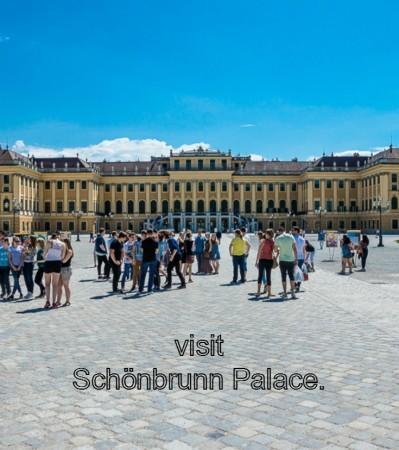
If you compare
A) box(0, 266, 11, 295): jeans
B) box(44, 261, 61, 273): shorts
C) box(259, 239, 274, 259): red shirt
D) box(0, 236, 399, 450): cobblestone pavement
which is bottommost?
box(0, 236, 399, 450): cobblestone pavement

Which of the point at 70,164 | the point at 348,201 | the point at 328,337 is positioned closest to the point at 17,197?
the point at 70,164

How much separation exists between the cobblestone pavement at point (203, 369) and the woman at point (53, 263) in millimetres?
498

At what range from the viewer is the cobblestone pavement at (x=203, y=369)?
480 centimetres

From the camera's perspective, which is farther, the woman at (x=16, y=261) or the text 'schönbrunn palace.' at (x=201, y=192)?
the text 'schönbrunn palace.' at (x=201, y=192)

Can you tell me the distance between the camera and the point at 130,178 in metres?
93.0

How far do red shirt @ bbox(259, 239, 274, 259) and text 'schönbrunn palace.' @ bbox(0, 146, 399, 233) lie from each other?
242 ft

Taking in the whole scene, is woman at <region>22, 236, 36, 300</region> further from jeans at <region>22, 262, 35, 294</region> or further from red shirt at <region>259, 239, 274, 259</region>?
red shirt at <region>259, 239, 274, 259</region>

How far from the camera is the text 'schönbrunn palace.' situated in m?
87.5

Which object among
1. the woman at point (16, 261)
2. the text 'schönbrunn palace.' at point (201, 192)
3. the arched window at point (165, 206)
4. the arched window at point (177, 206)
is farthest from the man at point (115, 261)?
the arched window at point (165, 206)

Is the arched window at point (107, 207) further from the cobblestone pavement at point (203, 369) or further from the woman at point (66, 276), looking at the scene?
the woman at point (66, 276)

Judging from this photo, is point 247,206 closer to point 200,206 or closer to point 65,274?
point 200,206

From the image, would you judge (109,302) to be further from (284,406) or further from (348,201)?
(348,201)

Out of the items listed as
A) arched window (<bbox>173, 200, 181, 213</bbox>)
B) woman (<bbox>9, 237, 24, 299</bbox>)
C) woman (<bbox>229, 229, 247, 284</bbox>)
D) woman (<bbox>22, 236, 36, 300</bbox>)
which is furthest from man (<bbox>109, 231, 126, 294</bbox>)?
arched window (<bbox>173, 200, 181, 213</bbox>)

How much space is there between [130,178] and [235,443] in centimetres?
8964
